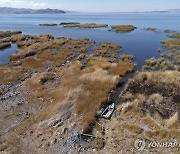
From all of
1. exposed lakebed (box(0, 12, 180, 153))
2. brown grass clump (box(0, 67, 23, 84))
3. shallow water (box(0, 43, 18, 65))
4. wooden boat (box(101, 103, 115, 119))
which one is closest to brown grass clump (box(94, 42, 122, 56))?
exposed lakebed (box(0, 12, 180, 153))

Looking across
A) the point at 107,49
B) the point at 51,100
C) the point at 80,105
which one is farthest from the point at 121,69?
the point at 107,49

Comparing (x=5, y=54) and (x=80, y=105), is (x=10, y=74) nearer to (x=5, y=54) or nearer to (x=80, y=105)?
(x=80, y=105)

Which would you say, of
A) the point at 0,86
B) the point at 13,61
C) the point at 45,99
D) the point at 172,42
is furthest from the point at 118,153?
the point at 172,42

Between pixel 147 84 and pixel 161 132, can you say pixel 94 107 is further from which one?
pixel 147 84

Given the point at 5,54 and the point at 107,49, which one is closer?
the point at 5,54

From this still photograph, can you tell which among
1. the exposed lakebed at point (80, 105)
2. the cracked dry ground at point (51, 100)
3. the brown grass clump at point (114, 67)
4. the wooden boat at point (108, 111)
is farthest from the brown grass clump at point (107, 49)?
the wooden boat at point (108, 111)

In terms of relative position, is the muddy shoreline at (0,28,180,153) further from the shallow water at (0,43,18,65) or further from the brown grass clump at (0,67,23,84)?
the shallow water at (0,43,18,65)
